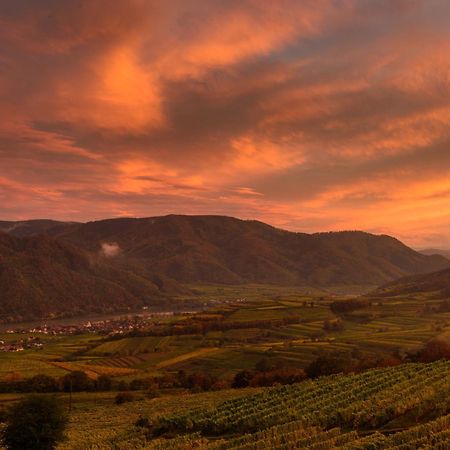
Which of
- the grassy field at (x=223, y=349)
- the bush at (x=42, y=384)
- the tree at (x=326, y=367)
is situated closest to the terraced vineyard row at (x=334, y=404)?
the tree at (x=326, y=367)

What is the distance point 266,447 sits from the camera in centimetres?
3388

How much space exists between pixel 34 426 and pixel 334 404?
30.5 metres

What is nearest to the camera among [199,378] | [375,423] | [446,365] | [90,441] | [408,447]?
[408,447]

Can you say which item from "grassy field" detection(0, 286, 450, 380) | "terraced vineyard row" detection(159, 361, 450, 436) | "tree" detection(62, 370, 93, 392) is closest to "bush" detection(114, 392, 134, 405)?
"tree" detection(62, 370, 93, 392)

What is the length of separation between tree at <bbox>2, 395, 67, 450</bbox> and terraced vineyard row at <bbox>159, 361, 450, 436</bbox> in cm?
1218

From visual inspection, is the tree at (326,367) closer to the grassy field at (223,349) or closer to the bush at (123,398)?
the grassy field at (223,349)

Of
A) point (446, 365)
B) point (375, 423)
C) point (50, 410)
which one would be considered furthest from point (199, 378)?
point (375, 423)

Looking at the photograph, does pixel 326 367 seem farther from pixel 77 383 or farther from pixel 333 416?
pixel 77 383

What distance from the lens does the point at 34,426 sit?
45812mm

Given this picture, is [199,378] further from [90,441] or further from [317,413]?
[317,413]

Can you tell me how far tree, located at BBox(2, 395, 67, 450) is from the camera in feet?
148

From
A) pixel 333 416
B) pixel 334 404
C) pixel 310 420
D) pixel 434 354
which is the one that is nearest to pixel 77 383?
pixel 334 404

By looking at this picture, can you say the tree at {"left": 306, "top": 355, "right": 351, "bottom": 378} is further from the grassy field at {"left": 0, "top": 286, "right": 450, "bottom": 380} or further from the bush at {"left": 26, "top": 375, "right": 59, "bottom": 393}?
the bush at {"left": 26, "top": 375, "right": 59, "bottom": 393}

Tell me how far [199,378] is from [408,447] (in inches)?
3533
